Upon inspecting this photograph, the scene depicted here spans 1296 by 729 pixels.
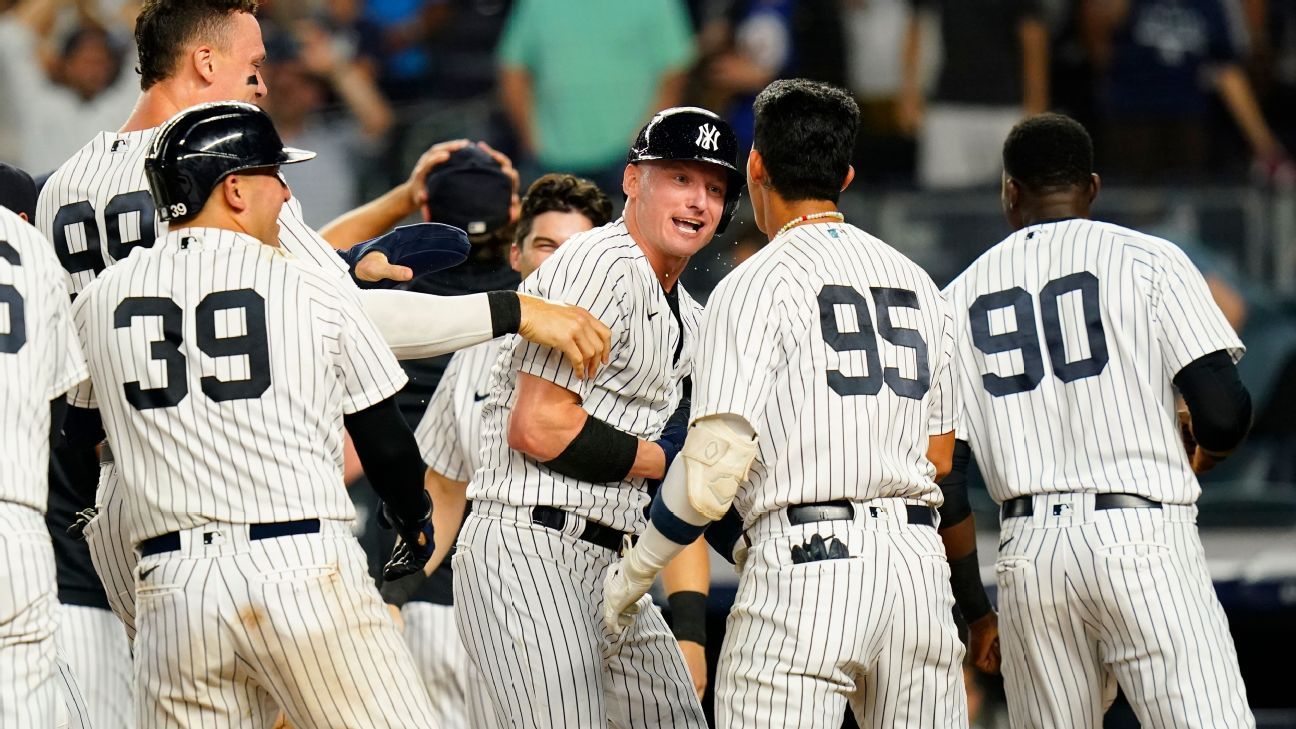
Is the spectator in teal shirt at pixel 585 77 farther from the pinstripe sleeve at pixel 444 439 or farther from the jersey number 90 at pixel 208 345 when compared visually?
the jersey number 90 at pixel 208 345

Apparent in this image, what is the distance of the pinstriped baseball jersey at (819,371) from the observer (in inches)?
156

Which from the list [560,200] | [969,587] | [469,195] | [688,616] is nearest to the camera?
[969,587]

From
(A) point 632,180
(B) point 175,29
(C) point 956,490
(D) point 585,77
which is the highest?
(D) point 585,77

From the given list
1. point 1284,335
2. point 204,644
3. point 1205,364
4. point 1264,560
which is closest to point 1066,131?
point 1205,364

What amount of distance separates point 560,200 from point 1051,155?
164 centimetres

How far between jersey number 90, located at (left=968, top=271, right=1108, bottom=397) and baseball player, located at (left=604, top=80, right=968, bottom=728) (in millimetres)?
677

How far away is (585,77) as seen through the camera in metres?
10.0

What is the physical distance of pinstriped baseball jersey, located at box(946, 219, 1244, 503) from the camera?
4.61 meters

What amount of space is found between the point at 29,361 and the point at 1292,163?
27.7ft

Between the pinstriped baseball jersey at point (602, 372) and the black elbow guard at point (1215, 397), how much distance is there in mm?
1396

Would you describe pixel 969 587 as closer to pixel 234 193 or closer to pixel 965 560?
pixel 965 560

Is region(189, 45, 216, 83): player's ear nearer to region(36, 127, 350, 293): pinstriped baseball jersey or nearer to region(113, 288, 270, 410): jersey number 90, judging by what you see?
region(36, 127, 350, 293): pinstriped baseball jersey

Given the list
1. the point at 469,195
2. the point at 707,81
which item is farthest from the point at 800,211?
the point at 707,81

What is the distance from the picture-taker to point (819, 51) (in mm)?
10727
